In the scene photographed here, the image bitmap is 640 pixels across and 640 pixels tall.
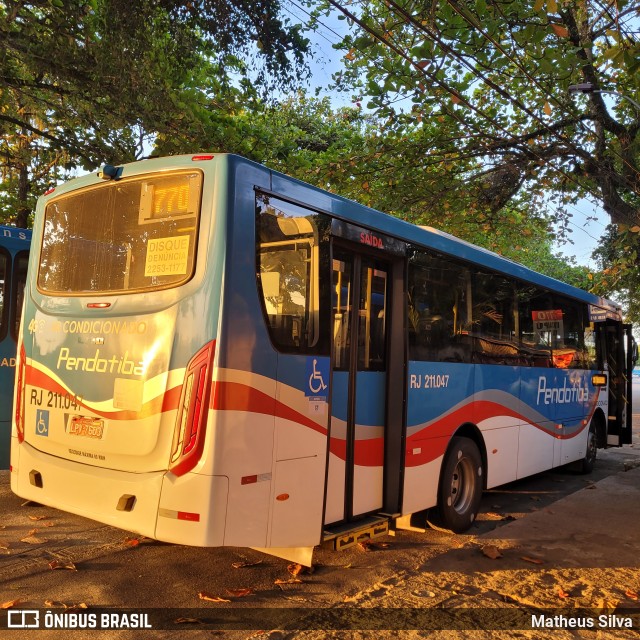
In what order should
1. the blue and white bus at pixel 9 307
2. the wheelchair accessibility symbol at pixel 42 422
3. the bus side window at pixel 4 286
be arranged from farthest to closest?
the bus side window at pixel 4 286
the blue and white bus at pixel 9 307
the wheelchair accessibility symbol at pixel 42 422

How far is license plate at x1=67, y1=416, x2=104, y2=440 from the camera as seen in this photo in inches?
178

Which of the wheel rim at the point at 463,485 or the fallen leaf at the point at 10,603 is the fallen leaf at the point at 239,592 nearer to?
the fallen leaf at the point at 10,603

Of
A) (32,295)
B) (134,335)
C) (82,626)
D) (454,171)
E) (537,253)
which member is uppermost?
(537,253)

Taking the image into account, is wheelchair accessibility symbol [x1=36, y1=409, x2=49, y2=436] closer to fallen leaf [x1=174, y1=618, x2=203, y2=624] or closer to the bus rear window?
the bus rear window

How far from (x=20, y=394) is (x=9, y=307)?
10.1 feet

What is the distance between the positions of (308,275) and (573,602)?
3.10 meters

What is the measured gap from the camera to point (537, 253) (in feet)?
118

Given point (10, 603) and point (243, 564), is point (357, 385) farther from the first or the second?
point (10, 603)

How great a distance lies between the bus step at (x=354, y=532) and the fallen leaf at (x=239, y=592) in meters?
0.67

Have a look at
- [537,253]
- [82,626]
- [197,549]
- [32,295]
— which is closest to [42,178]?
[32,295]

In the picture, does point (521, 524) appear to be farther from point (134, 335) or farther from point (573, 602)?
point (134, 335)

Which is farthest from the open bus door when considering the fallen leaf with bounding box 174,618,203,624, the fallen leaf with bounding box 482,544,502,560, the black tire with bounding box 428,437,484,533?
the fallen leaf with bounding box 174,618,203,624

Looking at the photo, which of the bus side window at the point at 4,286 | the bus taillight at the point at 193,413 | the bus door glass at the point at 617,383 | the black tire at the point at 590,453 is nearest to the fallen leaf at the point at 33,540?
the bus taillight at the point at 193,413

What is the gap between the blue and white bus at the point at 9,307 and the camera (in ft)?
24.8
